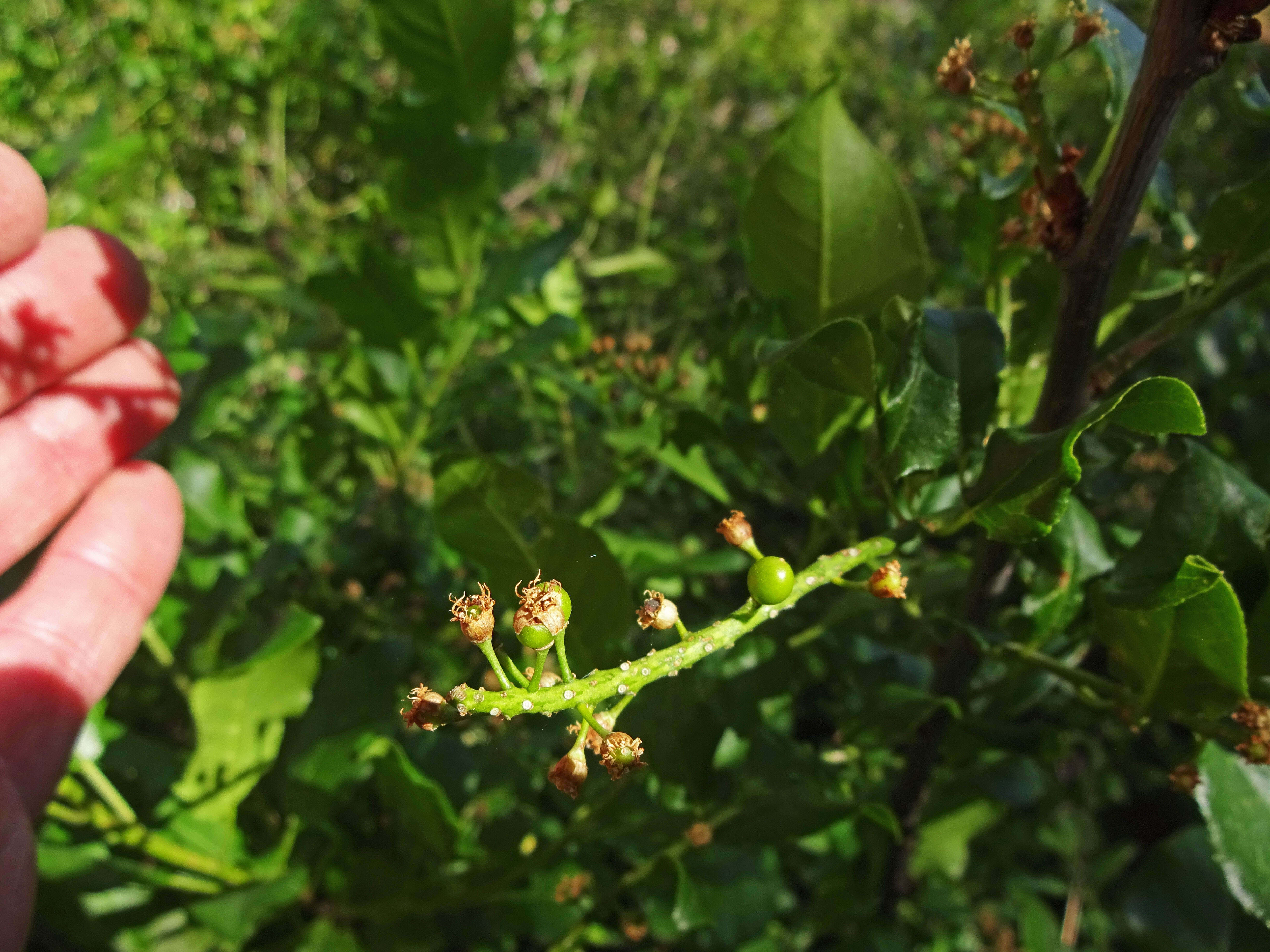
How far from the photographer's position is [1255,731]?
567 millimetres

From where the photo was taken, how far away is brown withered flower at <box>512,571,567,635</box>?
0.44 meters

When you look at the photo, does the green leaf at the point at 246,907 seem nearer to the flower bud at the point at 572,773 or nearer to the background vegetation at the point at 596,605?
the background vegetation at the point at 596,605

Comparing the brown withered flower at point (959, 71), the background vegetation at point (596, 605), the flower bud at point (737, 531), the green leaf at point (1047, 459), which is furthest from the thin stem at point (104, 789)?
the brown withered flower at point (959, 71)

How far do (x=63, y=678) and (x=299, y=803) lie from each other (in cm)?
26

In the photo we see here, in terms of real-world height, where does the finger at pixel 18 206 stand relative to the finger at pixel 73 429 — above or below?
above

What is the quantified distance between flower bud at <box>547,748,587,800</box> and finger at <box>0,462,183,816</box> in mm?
630

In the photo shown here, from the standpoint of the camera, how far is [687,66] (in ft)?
7.06

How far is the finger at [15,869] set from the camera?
75 centimetres

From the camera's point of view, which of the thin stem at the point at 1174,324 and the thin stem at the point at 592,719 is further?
the thin stem at the point at 1174,324

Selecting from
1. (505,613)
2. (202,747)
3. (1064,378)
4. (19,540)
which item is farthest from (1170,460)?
(19,540)

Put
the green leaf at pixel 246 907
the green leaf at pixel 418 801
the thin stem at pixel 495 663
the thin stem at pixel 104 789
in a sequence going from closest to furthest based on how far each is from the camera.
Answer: the thin stem at pixel 495 663 < the green leaf at pixel 418 801 < the green leaf at pixel 246 907 < the thin stem at pixel 104 789

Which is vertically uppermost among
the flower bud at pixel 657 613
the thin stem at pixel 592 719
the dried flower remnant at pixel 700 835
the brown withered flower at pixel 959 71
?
the brown withered flower at pixel 959 71

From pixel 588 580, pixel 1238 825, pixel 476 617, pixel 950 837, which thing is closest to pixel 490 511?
pixel 588 580

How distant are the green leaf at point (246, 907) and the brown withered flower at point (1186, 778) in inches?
29.6
